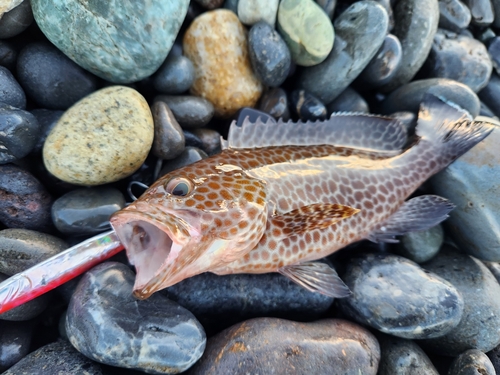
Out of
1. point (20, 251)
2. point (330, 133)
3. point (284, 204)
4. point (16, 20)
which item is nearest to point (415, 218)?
point (330, 133)

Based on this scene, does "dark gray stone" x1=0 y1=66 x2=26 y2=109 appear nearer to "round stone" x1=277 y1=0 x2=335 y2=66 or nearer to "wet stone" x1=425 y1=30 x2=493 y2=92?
"round stone" x1=277 y1=0 x2=335 y2=66

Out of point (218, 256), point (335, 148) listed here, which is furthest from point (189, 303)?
point (335, 148)

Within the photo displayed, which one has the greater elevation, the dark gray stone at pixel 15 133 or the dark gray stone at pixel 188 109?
the dark gray stone at pixel 188 109

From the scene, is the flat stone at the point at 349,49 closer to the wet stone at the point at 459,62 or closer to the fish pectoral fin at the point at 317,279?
the wet stone at the point at 459,62

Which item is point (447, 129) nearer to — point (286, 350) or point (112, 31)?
point (286, 350)

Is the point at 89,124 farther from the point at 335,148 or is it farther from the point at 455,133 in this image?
the point at 455,133

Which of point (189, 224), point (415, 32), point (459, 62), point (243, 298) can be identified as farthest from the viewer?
point (459, 62)

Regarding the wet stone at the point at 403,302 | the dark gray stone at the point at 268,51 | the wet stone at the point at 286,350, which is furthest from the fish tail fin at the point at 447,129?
the wet stone at the point at 286,350
